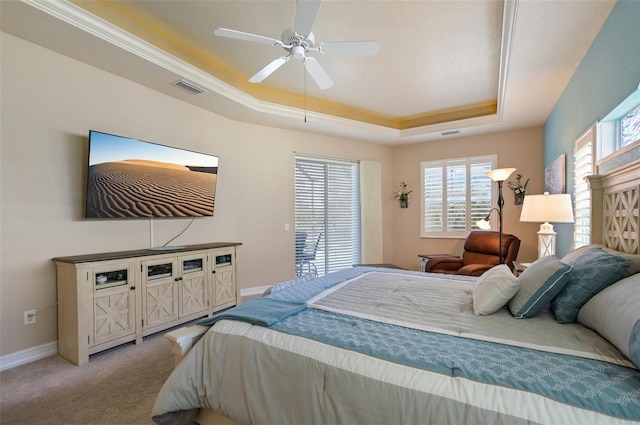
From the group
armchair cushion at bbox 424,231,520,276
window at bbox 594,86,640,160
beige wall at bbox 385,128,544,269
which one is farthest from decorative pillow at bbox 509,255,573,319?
beige wall at bbox 385,128,544,269

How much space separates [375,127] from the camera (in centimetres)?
515

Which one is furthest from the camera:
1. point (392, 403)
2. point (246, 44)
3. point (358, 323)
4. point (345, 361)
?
point (246, 44)

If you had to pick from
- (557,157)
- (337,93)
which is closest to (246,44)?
(337,93)

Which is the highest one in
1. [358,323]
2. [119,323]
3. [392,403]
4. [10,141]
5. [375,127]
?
[375,127]

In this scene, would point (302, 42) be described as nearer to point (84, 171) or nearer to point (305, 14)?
point (305, 14)

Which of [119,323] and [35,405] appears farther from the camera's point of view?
[119,323]

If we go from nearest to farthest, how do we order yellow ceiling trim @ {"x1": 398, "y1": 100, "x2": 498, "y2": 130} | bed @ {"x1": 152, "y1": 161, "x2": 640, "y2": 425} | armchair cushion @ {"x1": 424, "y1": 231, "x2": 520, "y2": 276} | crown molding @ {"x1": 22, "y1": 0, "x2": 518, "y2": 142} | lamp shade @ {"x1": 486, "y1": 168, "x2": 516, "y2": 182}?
1. bed @ {"x1": 152, "y1": 161, "x2": 640, "y2": 425}
2. crown molding @ {"x1": 22, "y1": 0, "x2": 518, "y2": 142}
3. lamp shade @ {"x1": 486, "y1": 168, "x2": 516, "y2": 182}
4. armchair cushion @ {"x1": 424, "y1": 231, "x2": 520, "y2": 276}
5. yellow ceiling trim @ {"x1": 398, "y1": 100, "x2": 498, "y2": 130}

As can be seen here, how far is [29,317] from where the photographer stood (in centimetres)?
254

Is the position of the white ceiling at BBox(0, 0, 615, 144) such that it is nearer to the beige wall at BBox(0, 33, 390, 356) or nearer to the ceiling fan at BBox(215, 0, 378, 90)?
the beige wall at BBox(0, 33, 390, 356)

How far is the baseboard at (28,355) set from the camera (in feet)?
7.89

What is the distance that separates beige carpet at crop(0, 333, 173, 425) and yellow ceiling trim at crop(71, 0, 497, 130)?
2.87 m

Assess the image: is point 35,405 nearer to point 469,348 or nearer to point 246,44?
point 469,348

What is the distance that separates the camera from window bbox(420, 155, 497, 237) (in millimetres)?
5207

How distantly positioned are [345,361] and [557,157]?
401cm
